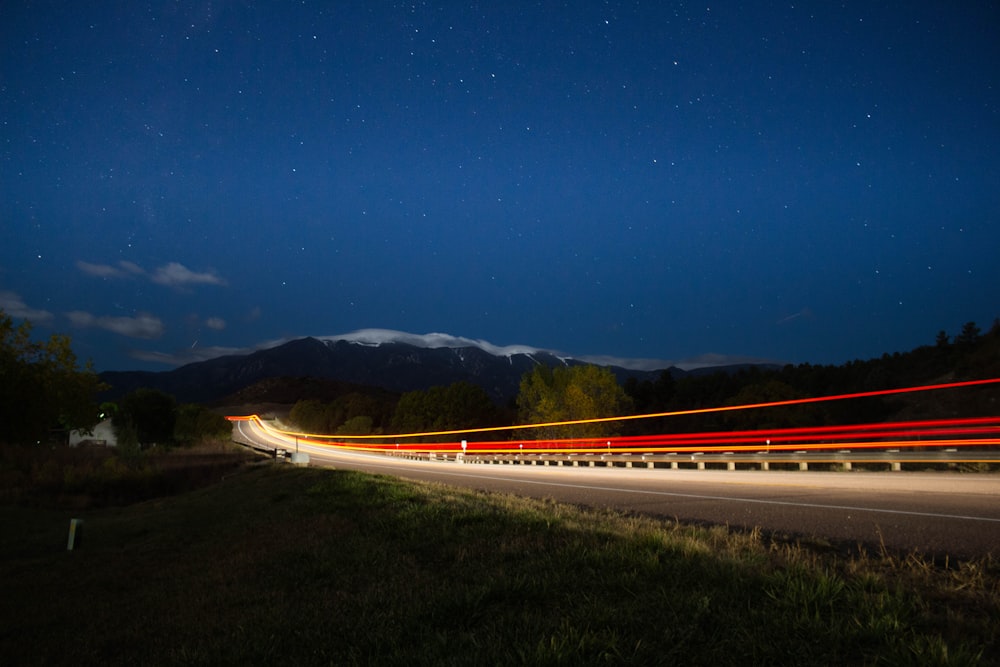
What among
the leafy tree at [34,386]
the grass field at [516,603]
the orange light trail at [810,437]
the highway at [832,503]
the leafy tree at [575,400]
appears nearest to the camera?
the grass field at [516,603]

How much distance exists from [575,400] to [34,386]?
63.9 meters

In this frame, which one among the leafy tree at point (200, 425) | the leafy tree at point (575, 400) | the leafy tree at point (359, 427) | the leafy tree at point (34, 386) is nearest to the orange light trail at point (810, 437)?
the leafy tree at point (575, 400)

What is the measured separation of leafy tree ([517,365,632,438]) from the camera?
278ft

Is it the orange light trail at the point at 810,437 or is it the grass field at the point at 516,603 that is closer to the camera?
the grass field at the point at 516,603

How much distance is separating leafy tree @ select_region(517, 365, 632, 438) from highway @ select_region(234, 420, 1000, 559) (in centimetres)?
6563

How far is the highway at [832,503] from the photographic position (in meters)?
7.63

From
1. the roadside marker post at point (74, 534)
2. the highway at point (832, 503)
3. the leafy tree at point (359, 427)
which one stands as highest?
the highway at point (832, 503)

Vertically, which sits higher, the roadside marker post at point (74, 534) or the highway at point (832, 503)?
the highway at point (832, 503)

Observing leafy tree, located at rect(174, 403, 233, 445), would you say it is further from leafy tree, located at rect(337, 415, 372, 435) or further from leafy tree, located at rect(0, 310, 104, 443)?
leafy tree, located at rect(0, 310, 104, 443)

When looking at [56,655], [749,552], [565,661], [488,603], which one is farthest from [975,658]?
[56,655]

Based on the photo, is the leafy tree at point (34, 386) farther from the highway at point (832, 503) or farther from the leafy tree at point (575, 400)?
the leafy tree at point (575, 400)

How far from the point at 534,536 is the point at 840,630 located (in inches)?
163

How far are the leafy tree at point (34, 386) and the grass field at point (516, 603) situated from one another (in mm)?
26956

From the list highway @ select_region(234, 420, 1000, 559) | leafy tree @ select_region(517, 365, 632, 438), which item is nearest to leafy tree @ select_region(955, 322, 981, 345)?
Answer: leafy tree @ select_region(517, 365, 632, 438)
